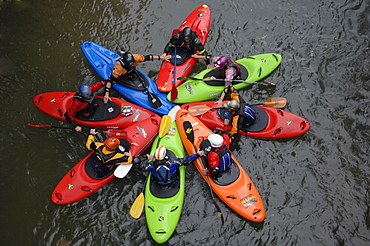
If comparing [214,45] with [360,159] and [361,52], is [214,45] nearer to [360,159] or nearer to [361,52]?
[361,52]

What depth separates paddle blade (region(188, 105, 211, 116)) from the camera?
6160mm

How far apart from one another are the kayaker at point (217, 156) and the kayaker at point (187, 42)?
254cm

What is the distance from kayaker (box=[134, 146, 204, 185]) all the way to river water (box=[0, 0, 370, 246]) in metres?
0.81

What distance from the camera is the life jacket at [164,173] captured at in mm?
4926

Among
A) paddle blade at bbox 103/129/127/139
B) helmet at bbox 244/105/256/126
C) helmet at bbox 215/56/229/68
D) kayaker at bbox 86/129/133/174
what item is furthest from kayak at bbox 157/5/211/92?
kayaker at bbox 86/129/133/174

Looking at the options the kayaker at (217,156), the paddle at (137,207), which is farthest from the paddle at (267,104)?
the paddle at (137,207)

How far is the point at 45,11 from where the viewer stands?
8.33m

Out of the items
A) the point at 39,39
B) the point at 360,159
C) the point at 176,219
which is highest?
the point at 39,39

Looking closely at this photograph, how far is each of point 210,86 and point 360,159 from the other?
3.52 meters

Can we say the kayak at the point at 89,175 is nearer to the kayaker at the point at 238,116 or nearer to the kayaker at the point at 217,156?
the kayaker at the point at 217,156

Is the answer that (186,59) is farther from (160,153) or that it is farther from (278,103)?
(160,153)

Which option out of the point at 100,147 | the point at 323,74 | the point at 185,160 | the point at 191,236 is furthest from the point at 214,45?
the point at 191,236

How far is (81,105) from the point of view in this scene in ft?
18.9

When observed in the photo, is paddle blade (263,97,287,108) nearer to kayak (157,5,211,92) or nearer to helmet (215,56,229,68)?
helmet (215,56,229,68)
